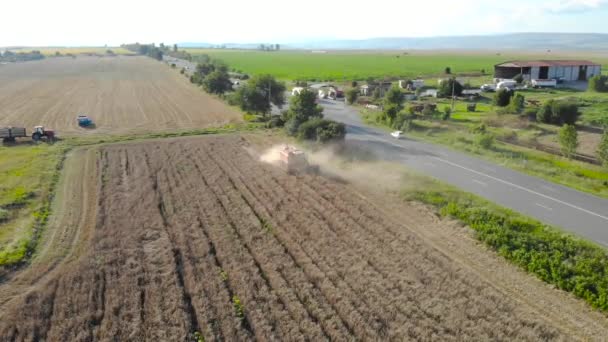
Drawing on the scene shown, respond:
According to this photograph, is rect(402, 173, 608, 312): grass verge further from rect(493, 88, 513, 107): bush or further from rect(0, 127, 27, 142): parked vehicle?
rect(493, 88, 513, 107): bush

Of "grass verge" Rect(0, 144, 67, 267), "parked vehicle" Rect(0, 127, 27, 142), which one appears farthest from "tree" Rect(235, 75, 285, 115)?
"parked vehicle" Rect(0, 127, 27, 142)

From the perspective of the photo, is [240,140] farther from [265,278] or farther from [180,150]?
[265,278]

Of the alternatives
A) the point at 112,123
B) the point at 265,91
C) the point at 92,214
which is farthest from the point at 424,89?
the point at 92,214

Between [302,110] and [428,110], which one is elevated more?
[302,110]

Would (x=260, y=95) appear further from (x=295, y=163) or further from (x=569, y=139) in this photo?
(x=569, y=139)

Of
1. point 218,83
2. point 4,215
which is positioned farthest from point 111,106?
point 4,215
